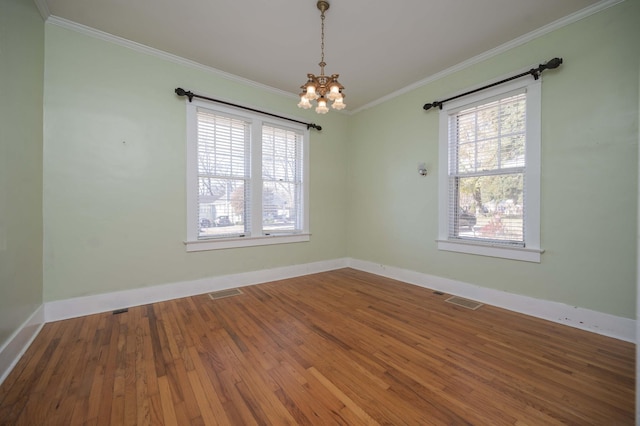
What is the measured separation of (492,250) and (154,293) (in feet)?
13.4

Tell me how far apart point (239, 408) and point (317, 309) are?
149 cm

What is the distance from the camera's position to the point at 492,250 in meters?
3.03

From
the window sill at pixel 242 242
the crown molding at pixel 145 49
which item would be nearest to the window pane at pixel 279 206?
the window sill at pixel 242 242

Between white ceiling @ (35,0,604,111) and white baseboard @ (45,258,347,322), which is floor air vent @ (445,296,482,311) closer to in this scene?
white baseboard @ (45,258,347,322)

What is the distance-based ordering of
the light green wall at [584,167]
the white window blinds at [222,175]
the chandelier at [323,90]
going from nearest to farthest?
the chandelier at [323,90], the light green wall at [584,167], the white window blinds at [222,175]

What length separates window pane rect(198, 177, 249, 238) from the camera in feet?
11.2

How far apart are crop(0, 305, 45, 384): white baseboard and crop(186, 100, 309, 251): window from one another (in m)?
1.41

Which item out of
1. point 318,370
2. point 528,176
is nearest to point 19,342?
point 318,370

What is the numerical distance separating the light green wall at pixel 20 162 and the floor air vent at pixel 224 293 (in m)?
1.57

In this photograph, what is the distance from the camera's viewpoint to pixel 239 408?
4.71 feet

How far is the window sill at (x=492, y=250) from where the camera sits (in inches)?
108

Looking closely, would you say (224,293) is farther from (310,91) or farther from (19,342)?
(310,91)

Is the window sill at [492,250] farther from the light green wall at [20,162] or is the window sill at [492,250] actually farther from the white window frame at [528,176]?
the light green wall at [20,162]

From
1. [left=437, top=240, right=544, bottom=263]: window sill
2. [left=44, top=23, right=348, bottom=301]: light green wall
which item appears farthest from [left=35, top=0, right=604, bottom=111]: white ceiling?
[left=437, top=240, right=544, bottom=263]: window sill
